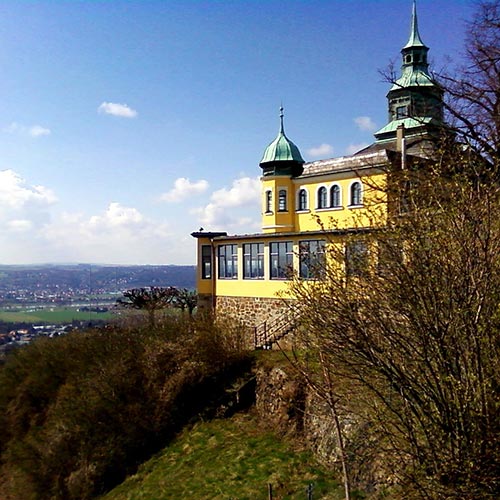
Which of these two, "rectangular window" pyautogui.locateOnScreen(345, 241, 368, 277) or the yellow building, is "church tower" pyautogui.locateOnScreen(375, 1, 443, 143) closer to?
the yellow building

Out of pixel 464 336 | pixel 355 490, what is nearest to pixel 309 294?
pixel 464 336

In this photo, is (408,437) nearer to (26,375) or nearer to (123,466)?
(123,466)

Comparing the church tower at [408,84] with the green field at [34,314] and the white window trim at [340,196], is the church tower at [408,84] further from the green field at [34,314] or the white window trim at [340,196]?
the green field at [34,314]

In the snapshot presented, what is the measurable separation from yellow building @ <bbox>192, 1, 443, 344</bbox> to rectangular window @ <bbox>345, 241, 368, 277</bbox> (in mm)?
7921

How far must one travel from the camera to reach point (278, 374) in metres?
18.0

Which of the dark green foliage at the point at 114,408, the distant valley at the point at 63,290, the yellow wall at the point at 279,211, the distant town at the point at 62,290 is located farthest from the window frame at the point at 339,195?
the distant valley at the point at 63,290

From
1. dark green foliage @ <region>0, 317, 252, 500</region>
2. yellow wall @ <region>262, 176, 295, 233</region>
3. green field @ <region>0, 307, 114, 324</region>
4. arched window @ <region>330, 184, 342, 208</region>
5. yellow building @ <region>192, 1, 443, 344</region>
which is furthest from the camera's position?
green field @ <region>0, 307, 114, 324</region>

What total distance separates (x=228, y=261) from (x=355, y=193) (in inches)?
278

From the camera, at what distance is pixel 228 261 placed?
25.6 metres

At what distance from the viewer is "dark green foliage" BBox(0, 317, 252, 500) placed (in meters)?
18.8

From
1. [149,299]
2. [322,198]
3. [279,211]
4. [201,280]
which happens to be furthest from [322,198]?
[149,299]

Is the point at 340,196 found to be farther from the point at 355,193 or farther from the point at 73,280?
the point at 73,280

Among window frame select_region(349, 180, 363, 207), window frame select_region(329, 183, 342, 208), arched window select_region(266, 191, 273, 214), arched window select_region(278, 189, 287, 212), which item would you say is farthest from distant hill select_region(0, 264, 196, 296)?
window frame select_region(349, 180, 363, 207)

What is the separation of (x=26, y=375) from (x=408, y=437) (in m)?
20.0
